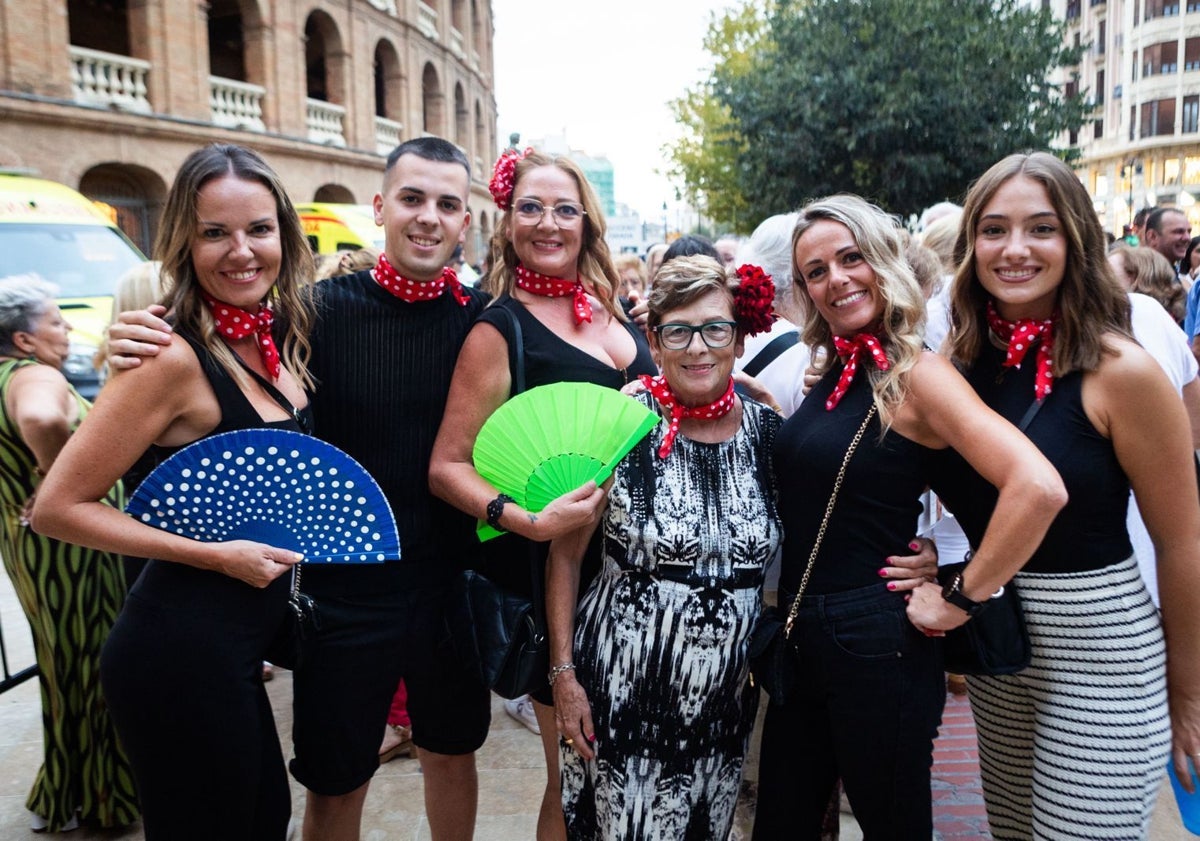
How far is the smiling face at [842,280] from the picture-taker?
7.32 ft

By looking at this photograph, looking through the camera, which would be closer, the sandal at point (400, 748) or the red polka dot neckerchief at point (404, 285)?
the red polka dot neckerchief at point (404, 285)

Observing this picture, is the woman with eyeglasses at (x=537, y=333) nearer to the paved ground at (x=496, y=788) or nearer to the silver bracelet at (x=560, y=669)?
the silver bracelet at (x=560, y=669)

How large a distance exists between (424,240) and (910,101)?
1413cm

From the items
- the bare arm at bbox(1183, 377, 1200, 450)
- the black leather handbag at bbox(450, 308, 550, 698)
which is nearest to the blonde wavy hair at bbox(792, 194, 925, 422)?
the black leather handbag at bbox(450, 308, 550, 698)

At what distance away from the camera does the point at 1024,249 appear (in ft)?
6.93


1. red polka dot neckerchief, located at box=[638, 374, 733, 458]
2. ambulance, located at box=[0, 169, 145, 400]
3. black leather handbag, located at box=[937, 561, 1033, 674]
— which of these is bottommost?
black leather handbag, located at box=[937, 561, 1033, 674]

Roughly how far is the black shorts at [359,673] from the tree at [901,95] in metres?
14.1

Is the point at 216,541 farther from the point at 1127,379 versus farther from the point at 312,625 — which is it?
the point at 1127,379

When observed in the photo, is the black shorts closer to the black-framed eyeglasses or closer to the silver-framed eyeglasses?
the black-framed eyeglasses

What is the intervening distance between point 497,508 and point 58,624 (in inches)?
82.1

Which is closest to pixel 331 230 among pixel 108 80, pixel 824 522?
pixel 108 80

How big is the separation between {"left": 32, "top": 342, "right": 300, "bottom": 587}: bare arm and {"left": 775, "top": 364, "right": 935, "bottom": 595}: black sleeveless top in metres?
1.34

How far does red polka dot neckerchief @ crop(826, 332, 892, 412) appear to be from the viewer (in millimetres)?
2150

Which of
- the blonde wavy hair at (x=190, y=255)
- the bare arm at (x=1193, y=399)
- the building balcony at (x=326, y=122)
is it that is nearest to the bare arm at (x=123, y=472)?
the blonde wavy hair at (x=190, y=255)
